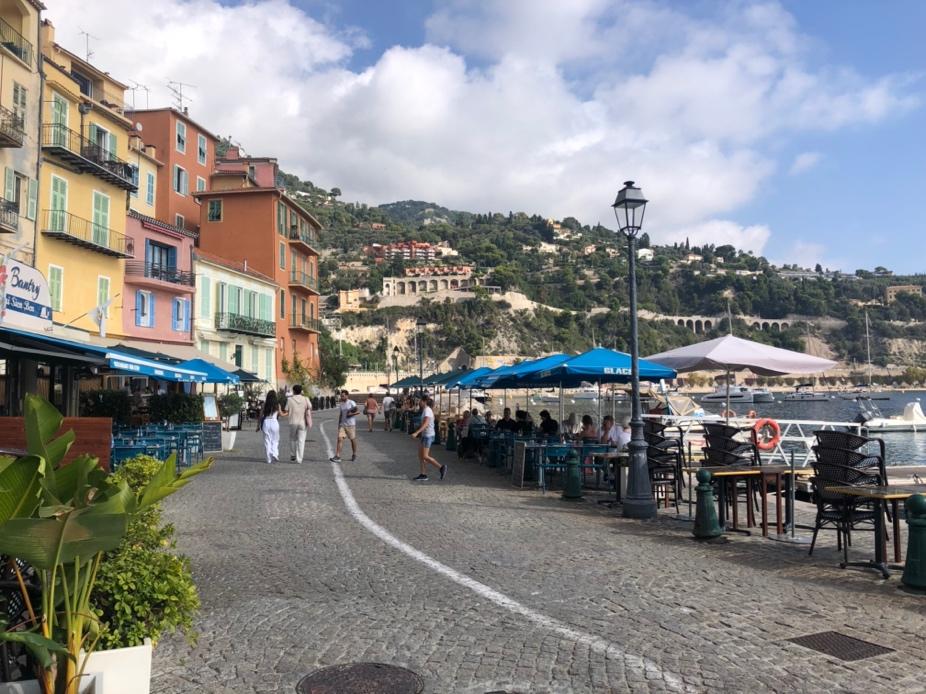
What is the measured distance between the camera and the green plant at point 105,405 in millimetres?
20125

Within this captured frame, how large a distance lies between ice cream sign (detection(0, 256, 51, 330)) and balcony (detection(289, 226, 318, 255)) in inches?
1332

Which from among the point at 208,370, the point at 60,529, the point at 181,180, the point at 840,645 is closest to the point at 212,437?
the point at 208,370

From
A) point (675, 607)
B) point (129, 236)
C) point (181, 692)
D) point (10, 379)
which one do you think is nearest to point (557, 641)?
point (675, 607)

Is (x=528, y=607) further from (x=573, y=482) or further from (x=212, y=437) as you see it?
(x=212, y=437)

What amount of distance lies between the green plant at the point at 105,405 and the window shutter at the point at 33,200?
18.3 feet

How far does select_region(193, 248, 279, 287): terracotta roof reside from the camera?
115 feet

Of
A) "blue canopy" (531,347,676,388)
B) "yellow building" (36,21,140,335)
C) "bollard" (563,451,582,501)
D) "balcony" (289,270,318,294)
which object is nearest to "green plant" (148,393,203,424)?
"yellow building" (36,21,140,335)

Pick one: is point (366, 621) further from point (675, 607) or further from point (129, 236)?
point (129, 236)

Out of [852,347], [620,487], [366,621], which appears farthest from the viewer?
[852,347]

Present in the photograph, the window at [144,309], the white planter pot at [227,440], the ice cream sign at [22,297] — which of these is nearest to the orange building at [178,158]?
the window at [144,309]

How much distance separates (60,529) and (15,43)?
926 inches

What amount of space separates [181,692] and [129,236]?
27387 mm

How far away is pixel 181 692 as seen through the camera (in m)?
3.92

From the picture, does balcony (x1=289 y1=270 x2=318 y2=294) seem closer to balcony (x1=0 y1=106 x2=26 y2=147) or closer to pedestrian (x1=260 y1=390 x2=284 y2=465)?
balcony (x1=0 y1=106 x2=26 y2=147)
